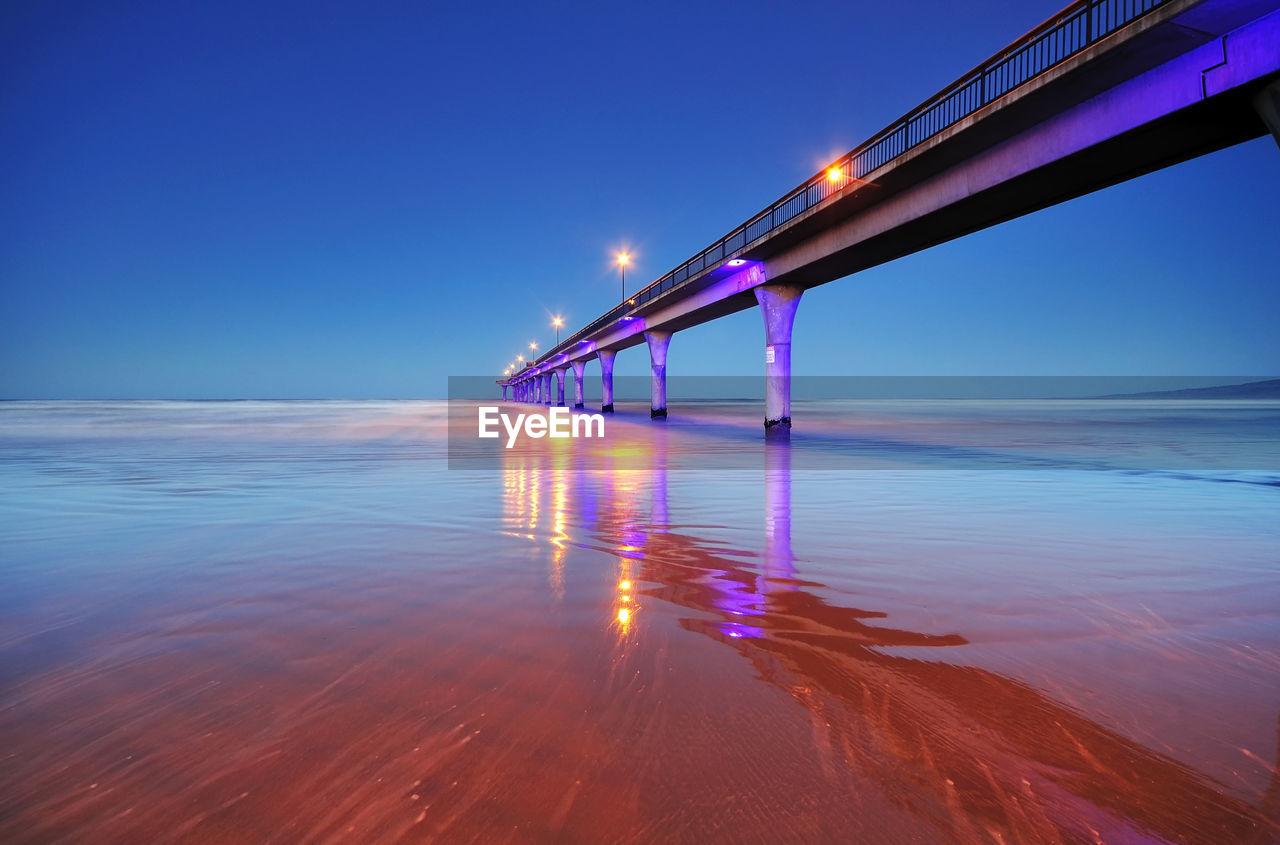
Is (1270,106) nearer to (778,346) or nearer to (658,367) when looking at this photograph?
(778,346)

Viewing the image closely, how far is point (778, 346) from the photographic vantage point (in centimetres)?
3025

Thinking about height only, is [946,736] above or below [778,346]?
below

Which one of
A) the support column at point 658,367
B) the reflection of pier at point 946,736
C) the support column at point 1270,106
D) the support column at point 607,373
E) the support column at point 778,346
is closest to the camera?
the reflection of pier at point 946,736

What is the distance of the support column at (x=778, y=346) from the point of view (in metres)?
29.4

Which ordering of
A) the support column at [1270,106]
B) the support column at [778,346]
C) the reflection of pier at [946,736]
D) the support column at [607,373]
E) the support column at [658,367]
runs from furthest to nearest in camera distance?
the support column at [607,373]
the support column at [658,367]
the support column at [778,346]
the support column at [1270,106]
the reflection of pier at [946,736]

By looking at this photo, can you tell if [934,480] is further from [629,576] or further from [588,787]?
[588,787]


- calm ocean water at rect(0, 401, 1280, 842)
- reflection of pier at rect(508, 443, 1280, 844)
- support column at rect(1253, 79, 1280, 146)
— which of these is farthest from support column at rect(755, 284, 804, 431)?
reflection of pier at rect(508, 443, 1280, 844)

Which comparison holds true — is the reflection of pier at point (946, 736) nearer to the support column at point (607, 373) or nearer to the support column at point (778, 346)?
the support column at point (778, 346)

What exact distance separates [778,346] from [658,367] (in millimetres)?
20770

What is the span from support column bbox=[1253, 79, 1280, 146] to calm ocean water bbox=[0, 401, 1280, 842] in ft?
22.9

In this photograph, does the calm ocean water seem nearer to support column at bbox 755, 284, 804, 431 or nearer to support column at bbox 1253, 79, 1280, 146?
support column at bbox 1253, 79, 1280, 146

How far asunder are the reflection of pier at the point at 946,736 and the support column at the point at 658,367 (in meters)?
45.0

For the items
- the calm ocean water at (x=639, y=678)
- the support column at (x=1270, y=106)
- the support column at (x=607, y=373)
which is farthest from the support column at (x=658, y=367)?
the calm ocean water at (x=639, y=678)

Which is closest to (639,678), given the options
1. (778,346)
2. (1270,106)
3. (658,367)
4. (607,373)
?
(1270,106)
